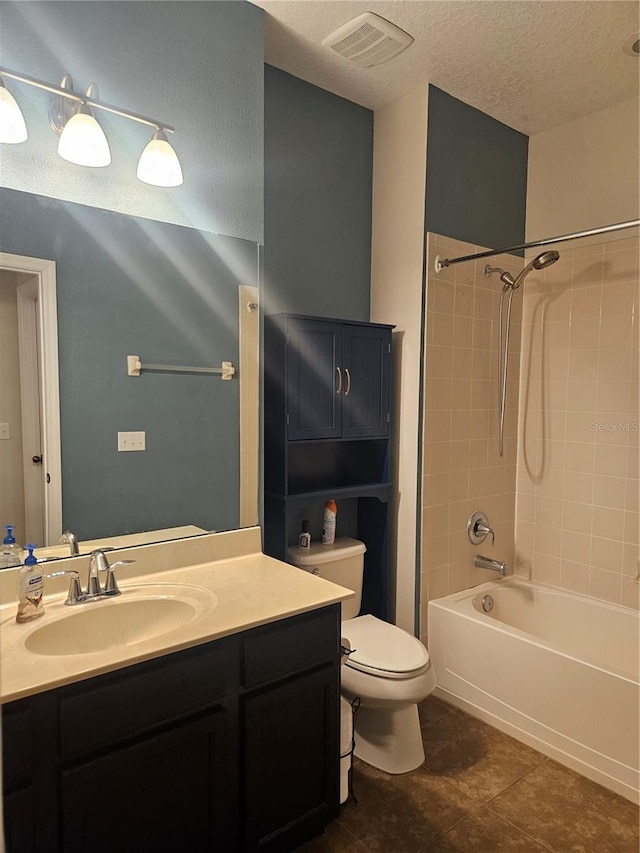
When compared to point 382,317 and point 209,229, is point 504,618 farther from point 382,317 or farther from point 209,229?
point 209,229

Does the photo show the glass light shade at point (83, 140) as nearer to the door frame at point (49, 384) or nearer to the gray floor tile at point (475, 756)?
the door frame at point (49, 384)

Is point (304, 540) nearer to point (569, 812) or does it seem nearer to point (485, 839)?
point (485, 839)

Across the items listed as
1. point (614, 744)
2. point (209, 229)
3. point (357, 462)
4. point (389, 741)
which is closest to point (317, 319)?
point (209, 229)

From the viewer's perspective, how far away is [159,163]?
1.83 meters

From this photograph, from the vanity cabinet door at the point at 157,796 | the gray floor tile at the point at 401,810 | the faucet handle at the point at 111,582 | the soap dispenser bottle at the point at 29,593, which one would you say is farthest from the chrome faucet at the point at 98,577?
the gray floor tile at the point at 401,810

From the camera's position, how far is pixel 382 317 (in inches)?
112

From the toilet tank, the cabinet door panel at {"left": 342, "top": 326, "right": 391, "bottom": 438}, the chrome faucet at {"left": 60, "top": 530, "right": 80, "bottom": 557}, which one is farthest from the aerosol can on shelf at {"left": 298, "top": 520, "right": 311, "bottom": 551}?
the chrome faucet at {"left": 60, "top": 530, "right": 80, "bottom": 557}

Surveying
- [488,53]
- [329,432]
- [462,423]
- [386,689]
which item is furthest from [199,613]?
[488,53]

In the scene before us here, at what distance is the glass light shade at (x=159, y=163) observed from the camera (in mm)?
1817

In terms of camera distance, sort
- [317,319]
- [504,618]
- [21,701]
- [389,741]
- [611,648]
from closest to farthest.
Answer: [21,701] → [389,741] → [317,319] → [611,648] → [504,618]

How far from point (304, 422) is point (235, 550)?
61 centimetres

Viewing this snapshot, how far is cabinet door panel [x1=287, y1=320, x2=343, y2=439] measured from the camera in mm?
2357

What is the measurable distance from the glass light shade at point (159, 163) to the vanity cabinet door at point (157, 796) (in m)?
1.60

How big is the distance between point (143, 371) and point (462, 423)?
163cm
